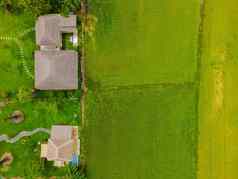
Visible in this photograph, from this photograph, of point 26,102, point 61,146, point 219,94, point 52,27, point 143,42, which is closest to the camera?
point 61,146

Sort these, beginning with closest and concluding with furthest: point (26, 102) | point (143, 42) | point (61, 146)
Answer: point (61, 146) → point (143, 42) → point (26, 102)

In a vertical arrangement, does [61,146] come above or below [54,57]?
below

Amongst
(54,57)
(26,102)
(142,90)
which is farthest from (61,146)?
(142,90)

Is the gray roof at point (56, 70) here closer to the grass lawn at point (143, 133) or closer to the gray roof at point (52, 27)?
the gray roof at point (52, 27)

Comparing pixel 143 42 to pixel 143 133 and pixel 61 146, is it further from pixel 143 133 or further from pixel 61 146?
pixel 61 146

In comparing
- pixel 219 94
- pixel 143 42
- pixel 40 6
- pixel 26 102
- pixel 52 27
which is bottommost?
pixel 26 102

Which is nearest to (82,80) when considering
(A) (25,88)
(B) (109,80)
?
(B) (109,80)
